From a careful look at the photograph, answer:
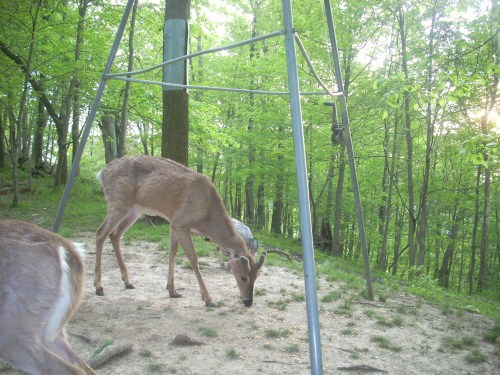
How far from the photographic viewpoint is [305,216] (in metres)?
2.42

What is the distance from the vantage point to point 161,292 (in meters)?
5.40

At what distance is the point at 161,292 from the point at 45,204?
28.4 ft

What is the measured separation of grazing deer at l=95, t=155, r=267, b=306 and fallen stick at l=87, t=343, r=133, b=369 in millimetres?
1815

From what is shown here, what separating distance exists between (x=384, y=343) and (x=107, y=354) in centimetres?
264

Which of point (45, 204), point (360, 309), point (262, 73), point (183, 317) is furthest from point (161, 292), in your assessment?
point (262, 73)

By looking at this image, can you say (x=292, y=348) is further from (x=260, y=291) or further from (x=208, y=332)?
(x=260, y=291)

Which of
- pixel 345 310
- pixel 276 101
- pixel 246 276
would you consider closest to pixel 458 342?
pixel 345 310

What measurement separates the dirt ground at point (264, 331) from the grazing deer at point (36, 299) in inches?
39.4

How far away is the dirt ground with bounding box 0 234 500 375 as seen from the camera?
351 centimetres

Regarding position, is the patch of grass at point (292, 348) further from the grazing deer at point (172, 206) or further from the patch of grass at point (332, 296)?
the patch of grass at point (332, 296)

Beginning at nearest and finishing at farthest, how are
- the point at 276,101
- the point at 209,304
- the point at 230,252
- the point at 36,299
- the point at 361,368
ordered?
1. the point at 36,299
2. the point at 361,368
3. the point at 209,304
4. the point at 230,252
5. the point at 276,101

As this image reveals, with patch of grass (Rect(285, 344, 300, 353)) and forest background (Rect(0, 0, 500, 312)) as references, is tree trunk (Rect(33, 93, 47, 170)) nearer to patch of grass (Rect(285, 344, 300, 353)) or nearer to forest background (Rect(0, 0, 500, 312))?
forest background (Rect(0, 0, 500, 312))

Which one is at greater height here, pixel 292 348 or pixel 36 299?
pixel 36 299

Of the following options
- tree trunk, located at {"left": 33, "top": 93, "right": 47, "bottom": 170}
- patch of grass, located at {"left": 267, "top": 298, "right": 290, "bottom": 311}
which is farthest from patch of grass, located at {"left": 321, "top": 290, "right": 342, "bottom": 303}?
tree trunk, located at {"left": 33, "top": 93, "right": 47, "bottom": 170}
